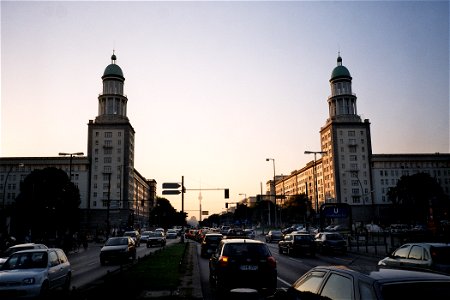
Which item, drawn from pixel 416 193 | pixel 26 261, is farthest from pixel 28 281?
pixel 416 193

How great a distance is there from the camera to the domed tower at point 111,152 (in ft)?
362

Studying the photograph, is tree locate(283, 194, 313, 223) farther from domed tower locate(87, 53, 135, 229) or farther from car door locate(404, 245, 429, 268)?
car door locate(404, 245, 429, 268)

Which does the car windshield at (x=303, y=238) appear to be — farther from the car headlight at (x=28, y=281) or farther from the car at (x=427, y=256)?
the car headlight at (x=28, y=281)

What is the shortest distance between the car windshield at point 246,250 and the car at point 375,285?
20.0 ft

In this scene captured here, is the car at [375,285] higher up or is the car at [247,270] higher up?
the car at [375,285]

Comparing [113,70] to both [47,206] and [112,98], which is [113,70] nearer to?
[112,98]

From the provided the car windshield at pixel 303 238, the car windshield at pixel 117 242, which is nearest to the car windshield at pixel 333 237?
the car windshield at pixel 303 238

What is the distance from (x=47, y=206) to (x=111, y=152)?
57.1 meters

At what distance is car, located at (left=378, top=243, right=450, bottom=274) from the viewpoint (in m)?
12.2

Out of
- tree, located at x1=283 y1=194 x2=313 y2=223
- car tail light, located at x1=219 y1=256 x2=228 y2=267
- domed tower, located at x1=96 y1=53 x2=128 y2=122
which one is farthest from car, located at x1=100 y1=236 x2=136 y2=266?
tree, located at x1=283 y1=194 x2=313 y2=223

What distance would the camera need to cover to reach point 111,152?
11719 cm

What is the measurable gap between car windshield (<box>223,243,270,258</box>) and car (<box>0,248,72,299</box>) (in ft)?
17.9

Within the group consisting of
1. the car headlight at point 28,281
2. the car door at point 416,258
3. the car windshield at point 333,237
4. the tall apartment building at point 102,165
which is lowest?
the car windshield at point 333,237

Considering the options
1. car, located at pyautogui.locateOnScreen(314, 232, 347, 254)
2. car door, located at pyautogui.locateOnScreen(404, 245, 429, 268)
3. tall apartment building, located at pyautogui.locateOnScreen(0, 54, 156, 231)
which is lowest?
car, located at pyautogui.locateOnScreen(314, 232, 347, 254)
